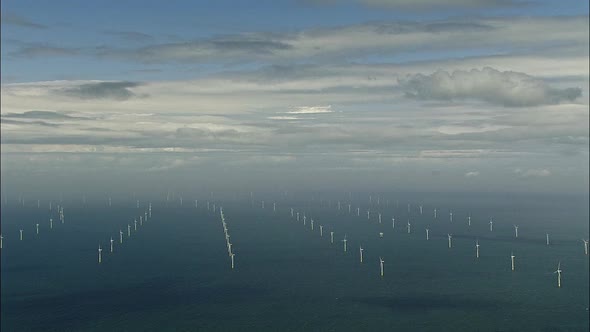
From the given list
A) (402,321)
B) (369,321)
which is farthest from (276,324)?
(402,321)

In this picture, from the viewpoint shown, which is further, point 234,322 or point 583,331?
point 234,322

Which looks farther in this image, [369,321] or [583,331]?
[369,321]

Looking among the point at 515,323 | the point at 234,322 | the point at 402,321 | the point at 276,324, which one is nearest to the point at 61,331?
the point at 234,322

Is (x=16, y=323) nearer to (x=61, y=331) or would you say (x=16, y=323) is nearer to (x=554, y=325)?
(x=61, y=331)

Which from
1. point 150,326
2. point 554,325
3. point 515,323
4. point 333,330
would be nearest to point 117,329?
point 150,326

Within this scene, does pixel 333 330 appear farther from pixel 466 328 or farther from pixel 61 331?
pixel 61 331

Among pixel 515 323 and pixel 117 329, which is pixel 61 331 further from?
pixel 515 323
